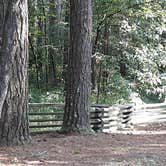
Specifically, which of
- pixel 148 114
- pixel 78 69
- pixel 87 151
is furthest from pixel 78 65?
pixel 148 114

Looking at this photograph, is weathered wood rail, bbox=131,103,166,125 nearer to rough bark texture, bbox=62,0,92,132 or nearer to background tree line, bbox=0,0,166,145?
background tree line, bbox=0,0,166,145

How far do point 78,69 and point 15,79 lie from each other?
282 centimetres

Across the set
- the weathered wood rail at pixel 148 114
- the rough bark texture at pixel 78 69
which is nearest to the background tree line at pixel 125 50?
the weathered wood rail at pixel 148 114

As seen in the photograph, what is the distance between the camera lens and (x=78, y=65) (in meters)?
12.4

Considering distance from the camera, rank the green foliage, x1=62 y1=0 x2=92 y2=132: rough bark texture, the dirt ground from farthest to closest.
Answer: the green foliage
x1=62 y1=0 x2=92 y2=132: rough bark texture
the dirt ground

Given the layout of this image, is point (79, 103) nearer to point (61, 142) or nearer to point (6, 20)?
point (61, 142)

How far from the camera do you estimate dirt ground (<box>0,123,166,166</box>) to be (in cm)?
872

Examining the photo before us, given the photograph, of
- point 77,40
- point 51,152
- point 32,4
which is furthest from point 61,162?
point 32,4

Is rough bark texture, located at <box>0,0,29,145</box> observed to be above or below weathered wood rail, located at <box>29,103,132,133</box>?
above

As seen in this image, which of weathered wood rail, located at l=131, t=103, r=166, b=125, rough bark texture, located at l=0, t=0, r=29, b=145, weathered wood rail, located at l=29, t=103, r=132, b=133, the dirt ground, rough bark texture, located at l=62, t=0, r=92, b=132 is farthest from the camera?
weathered wood rail, located at l=131, t=103, r=166, b=125

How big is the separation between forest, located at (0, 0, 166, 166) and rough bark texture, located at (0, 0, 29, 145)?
0.07 ft

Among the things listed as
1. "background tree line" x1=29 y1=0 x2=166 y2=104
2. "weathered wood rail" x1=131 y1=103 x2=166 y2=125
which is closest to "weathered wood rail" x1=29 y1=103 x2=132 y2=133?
"weathered wood rail" x1=131 y1=103 x2=166 y2=125

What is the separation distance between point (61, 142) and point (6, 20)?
3468mm

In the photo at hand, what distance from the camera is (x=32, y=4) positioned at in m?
22.7
